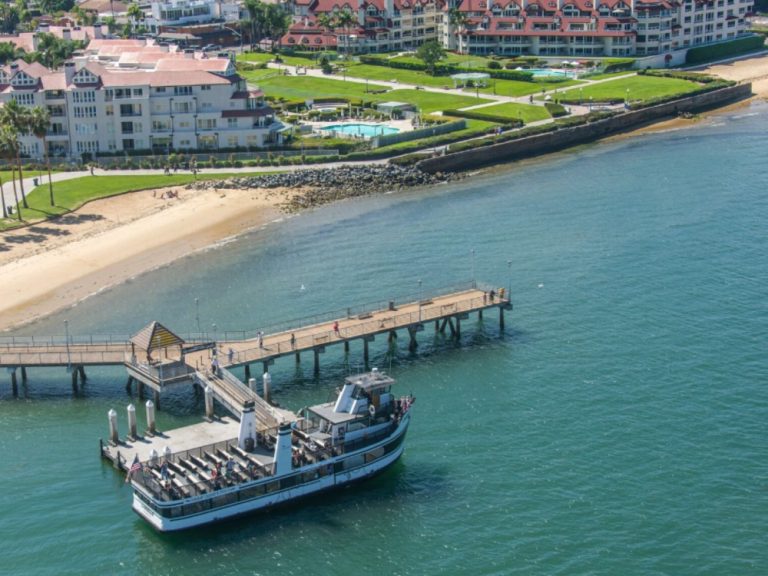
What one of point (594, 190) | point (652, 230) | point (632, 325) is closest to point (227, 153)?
point (594, 190)

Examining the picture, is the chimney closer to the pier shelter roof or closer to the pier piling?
the pier shelter roof

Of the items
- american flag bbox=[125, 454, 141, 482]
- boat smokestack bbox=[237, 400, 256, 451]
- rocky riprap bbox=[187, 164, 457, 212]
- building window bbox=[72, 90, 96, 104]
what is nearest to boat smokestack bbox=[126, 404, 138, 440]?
american flag bbox=[125, 454, 141, 482]

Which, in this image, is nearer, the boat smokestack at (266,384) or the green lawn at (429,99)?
the boat smokestack at (266,384)

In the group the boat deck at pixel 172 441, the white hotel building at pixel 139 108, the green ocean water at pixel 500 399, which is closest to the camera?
the green ocean water at pixel 500 399

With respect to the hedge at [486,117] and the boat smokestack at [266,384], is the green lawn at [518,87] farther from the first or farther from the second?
the boat smokestack at [266,384]

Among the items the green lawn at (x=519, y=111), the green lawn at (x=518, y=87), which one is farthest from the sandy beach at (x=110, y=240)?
the green lawn at (x=518, y=87)
